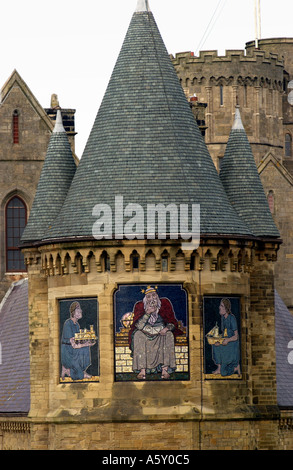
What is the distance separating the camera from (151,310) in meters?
62.6

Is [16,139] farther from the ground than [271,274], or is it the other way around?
[16,139]

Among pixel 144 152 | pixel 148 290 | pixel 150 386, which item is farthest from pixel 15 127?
pixel 150 386

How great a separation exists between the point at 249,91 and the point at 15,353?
6640cm

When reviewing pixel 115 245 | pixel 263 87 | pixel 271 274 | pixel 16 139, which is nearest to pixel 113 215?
pixel 115 245

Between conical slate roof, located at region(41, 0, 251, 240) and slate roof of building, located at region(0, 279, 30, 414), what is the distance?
24.0ft

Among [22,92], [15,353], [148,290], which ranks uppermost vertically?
[22,92]

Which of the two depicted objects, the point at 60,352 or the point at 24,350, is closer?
the point at 60,352

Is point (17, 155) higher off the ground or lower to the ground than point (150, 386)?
higher

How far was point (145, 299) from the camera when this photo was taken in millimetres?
62656

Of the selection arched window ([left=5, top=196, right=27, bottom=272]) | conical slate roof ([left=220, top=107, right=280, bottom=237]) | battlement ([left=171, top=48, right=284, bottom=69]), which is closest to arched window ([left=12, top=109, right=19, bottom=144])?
arched window ([left=5, top=196, right=27, bottom=272])

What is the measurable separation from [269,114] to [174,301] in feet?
250

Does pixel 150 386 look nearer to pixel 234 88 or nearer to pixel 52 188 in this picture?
pixel 52 188
